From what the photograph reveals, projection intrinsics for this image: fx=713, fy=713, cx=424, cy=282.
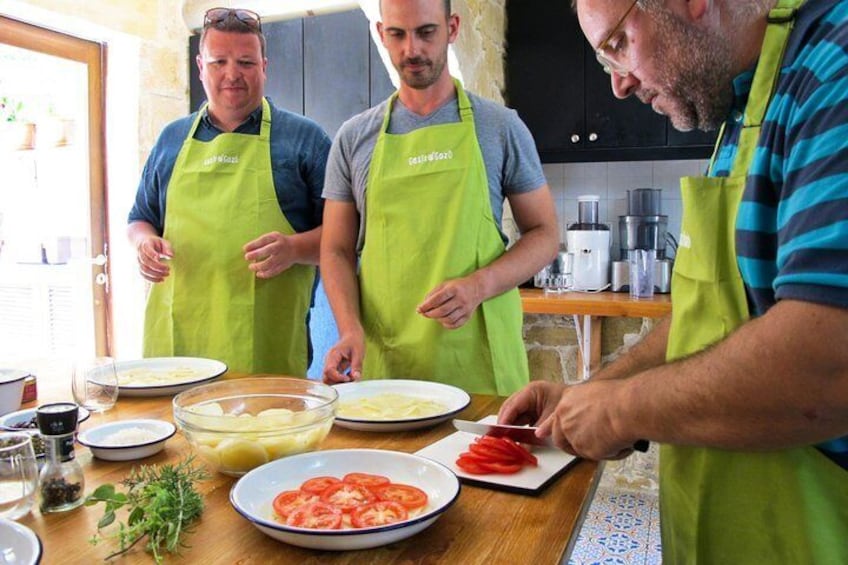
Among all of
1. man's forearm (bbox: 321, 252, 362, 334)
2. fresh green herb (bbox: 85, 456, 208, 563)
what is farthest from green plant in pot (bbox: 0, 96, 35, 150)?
fresh green herb (bbox: 85, 456, 208, 563)

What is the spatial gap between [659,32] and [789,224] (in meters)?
0.36

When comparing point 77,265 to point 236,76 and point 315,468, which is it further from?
point 315,468

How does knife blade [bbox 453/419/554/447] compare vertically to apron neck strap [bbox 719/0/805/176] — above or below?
below

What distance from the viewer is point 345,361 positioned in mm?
1619

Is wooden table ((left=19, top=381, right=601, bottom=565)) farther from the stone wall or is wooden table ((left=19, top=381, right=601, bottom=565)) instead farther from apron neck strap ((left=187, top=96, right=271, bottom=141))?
the stone wall

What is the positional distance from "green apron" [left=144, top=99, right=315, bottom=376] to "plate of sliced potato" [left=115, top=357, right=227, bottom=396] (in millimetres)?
338

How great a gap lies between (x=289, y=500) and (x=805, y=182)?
0.70m

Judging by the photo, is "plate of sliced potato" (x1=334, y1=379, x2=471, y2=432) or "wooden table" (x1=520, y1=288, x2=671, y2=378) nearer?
"plate of sliced potato" (x1=334, y1=379, x2=471, y2=432)

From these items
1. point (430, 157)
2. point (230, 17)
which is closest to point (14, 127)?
point (230, 17)

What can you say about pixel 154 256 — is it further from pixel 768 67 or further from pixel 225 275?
pixel 768 67

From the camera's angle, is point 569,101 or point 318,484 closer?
point 318,484

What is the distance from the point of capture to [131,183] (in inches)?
135

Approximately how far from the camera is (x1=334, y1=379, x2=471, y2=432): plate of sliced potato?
1.25 metres

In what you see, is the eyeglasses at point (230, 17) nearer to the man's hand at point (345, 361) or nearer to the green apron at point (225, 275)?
the green apron at point (225, 275)
